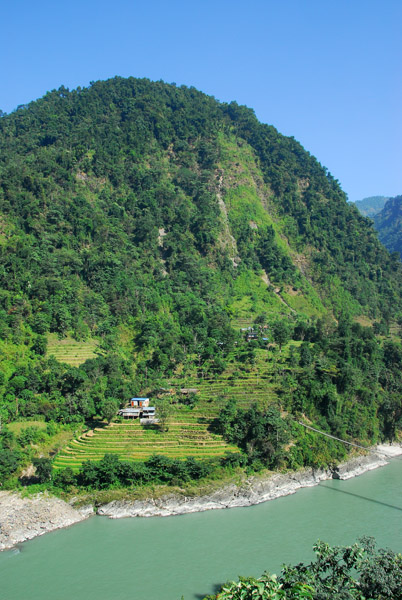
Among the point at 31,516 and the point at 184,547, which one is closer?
the point at 184,547

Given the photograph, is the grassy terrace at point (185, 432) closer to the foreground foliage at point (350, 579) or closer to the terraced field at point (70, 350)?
the terraced field at point (70, 350)

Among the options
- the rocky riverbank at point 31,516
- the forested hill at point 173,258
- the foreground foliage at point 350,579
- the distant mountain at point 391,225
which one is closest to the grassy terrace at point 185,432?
the forested hill at point 173,258

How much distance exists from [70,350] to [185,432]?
41.2 feet

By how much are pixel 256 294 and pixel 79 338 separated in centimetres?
2573

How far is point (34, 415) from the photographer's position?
29484 mm

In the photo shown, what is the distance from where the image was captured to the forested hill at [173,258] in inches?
1348

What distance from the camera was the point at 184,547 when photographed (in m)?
19.7

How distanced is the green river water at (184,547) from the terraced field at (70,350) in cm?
1504

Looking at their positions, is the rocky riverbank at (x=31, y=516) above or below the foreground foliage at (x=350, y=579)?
below

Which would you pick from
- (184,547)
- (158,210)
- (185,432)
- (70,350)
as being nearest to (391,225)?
(158,210)

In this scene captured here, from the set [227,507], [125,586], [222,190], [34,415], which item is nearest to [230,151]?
[222,190]

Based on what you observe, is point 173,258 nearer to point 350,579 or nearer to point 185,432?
point 185,432

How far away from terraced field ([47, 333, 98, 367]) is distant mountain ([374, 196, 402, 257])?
303 feet

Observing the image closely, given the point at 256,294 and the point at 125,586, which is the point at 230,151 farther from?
the point at 125,586
